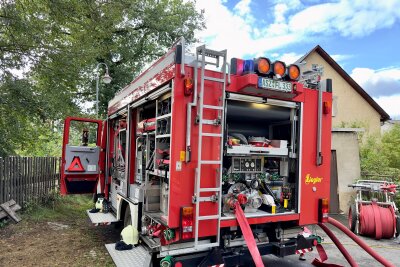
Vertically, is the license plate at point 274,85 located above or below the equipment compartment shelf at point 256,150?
above

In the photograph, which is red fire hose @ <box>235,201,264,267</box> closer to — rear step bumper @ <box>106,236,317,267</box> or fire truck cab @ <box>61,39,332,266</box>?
fire truck cab @ <box>61,39,332,266</box>

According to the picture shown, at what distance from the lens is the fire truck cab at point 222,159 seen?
3.48 m

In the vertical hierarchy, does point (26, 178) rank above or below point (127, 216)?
above

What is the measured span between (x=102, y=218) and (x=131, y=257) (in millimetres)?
2221

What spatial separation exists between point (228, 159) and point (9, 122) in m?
6.98

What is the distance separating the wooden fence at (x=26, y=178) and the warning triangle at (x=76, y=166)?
1952 mm

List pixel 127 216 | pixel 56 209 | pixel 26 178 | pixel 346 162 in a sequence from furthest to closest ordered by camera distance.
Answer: pixel 346 162
pixel 56 209
pixel 26 178
pixel 127 216

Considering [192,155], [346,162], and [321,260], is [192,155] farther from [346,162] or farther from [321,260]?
[346,162]

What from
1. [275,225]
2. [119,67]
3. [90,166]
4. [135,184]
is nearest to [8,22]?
[90,166]

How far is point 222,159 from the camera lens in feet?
12.3

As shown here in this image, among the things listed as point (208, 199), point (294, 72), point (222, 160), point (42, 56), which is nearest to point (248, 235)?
point (208, 199)

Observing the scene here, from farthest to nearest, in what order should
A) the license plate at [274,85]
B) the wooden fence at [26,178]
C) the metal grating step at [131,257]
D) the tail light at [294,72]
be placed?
the wooden fence at [26,178], the tail light at [294,72], the metal grating step at [131,257], the license plate at [274,85]

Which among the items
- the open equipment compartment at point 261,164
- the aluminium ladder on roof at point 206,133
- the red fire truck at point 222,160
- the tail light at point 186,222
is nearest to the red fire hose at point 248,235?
the red fire truck at point 222,160

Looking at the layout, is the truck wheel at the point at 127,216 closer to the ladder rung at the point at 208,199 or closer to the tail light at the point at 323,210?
the ladder rung at the point at 208,199
